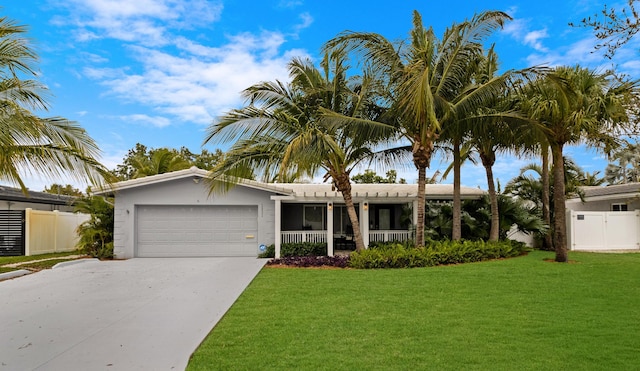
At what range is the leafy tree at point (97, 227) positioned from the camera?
54.8ft

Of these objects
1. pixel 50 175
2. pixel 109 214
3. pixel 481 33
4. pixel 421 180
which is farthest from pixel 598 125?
pixel 109 214

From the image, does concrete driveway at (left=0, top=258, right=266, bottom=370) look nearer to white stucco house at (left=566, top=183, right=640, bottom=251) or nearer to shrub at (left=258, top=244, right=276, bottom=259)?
shrub at (left=258, top=244, right=276, bottom=259)

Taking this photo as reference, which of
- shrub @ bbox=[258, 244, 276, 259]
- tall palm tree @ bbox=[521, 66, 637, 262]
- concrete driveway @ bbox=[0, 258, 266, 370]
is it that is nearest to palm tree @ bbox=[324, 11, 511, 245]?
tall palm tree @ bbox=[521, 66, 637, 262]

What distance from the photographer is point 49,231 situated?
19.2 m

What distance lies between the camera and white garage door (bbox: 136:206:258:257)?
54.9 feet

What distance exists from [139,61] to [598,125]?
14.6 m

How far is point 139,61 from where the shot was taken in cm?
1492

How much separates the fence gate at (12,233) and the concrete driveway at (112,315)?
632cm

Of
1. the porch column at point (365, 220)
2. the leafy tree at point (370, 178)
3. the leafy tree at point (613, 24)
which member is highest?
the leafy tree at point (370, 178)

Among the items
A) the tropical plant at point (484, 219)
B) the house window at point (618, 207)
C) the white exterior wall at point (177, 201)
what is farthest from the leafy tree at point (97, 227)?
the house window at point (618, 207)

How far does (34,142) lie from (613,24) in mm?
8132

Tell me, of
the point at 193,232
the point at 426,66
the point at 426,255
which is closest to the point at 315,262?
the point at 426,255

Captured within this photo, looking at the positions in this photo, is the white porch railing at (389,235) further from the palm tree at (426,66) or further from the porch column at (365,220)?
the palm tree at (426,66)

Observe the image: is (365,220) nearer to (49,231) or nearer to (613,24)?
(613,24)
